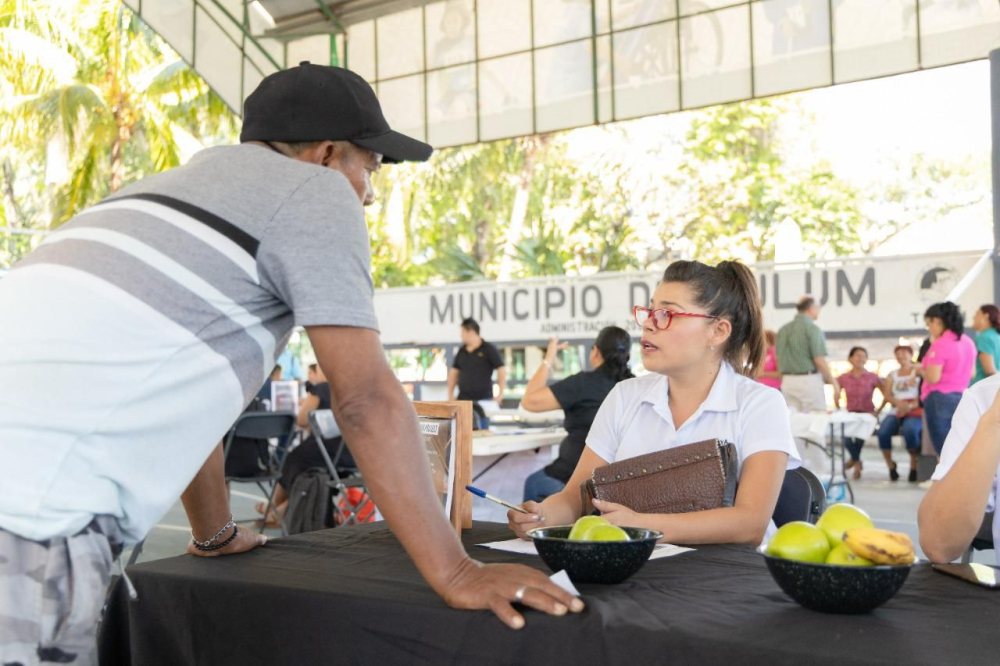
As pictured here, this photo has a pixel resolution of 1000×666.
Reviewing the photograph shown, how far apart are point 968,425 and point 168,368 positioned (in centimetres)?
164

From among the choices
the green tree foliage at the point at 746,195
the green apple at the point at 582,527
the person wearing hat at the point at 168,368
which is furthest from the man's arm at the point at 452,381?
the green tree foliage at the point at 746,195

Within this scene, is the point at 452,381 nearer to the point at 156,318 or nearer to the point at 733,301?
the point at 733,301

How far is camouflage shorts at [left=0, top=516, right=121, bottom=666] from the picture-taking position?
45.4 inches

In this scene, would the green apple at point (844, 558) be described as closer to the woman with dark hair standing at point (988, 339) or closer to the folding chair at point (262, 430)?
the folding chair at point (262, 430)

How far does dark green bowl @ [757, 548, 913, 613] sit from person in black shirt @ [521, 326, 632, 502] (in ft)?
12.1

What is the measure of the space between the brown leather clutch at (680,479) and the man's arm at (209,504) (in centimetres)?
82

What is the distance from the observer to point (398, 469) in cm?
130

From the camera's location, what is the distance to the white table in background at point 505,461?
17.2 feet

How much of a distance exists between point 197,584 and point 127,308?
0.63m

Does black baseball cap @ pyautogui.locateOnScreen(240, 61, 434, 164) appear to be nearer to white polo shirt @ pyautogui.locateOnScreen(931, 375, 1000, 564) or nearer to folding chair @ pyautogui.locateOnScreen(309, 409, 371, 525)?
white polo shirt @ pyautogui.locateOnScreen(931, 375, 1000, 564)

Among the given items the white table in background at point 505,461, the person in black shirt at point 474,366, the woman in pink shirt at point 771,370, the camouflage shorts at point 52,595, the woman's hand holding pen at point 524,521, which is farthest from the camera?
the woman in pink shirt at point 771,370

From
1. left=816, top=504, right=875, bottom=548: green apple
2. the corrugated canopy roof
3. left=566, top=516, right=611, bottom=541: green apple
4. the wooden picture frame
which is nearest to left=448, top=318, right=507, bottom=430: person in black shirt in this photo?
the corrugated canopy roof

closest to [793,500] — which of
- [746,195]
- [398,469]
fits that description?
[398,469]

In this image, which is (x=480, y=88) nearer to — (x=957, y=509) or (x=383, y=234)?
(x=957, y=509)
